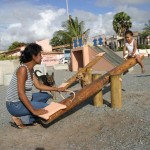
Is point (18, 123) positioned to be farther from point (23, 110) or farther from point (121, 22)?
point (121, 22)

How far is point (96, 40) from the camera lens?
24156 mm

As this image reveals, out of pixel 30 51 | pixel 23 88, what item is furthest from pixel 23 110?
pixel 30 51

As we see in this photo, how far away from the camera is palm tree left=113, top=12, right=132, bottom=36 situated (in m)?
63.8

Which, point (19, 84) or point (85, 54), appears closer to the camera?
point (19, 84)

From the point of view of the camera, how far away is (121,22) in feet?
212

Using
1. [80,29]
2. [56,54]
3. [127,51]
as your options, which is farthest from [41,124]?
[56,54]

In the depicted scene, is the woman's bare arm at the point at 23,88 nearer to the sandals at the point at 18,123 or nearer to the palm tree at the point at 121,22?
the sandals at the point at 18,123

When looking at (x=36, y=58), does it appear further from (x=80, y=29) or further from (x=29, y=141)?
(x=80, y=29)

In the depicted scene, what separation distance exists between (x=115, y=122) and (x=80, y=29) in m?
38.2

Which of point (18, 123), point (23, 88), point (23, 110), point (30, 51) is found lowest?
point (18, 123)

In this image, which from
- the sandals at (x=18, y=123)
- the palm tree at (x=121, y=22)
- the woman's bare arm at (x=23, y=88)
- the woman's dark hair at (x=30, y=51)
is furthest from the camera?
the palm tree at (x=121, y=22)

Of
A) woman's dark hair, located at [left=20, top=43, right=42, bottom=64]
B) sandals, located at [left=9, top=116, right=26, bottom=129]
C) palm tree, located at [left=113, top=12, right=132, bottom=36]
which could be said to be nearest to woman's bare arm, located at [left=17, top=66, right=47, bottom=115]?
woman's dark hair, located at [left=20, top=43, right=42, bottom=64]

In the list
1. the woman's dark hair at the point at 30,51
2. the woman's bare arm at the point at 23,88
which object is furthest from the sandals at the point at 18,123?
the woman's dark hair at the point at 30,51

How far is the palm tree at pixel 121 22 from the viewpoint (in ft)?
209
